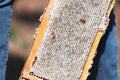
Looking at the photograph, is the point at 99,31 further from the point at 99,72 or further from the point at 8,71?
the point at 8,71

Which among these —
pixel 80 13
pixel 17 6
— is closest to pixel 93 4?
pixel 80 13

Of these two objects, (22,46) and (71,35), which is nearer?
(71,35)

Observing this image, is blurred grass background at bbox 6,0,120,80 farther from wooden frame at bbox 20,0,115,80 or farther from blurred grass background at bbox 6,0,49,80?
wooden frame at bbox 20,0,115,80

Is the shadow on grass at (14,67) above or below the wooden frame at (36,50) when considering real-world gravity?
below

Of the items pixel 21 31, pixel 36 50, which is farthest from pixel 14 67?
pixel 36 50

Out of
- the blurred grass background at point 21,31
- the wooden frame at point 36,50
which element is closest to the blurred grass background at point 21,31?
the blurred grass background at point 21,31

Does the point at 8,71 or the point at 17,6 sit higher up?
the point at 17,6

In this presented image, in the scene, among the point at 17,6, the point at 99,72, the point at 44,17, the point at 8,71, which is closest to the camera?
the point at 44,17

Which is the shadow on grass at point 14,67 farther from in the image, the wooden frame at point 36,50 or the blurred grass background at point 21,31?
the wooden frame at point 36,50

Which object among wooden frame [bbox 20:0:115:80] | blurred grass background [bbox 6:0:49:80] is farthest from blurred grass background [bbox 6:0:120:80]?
wooden frame [bbox 20:0:115:80]

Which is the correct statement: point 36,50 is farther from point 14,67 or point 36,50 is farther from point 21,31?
point 21,31

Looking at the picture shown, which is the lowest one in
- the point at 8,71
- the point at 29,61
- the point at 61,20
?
the point at 8,71
